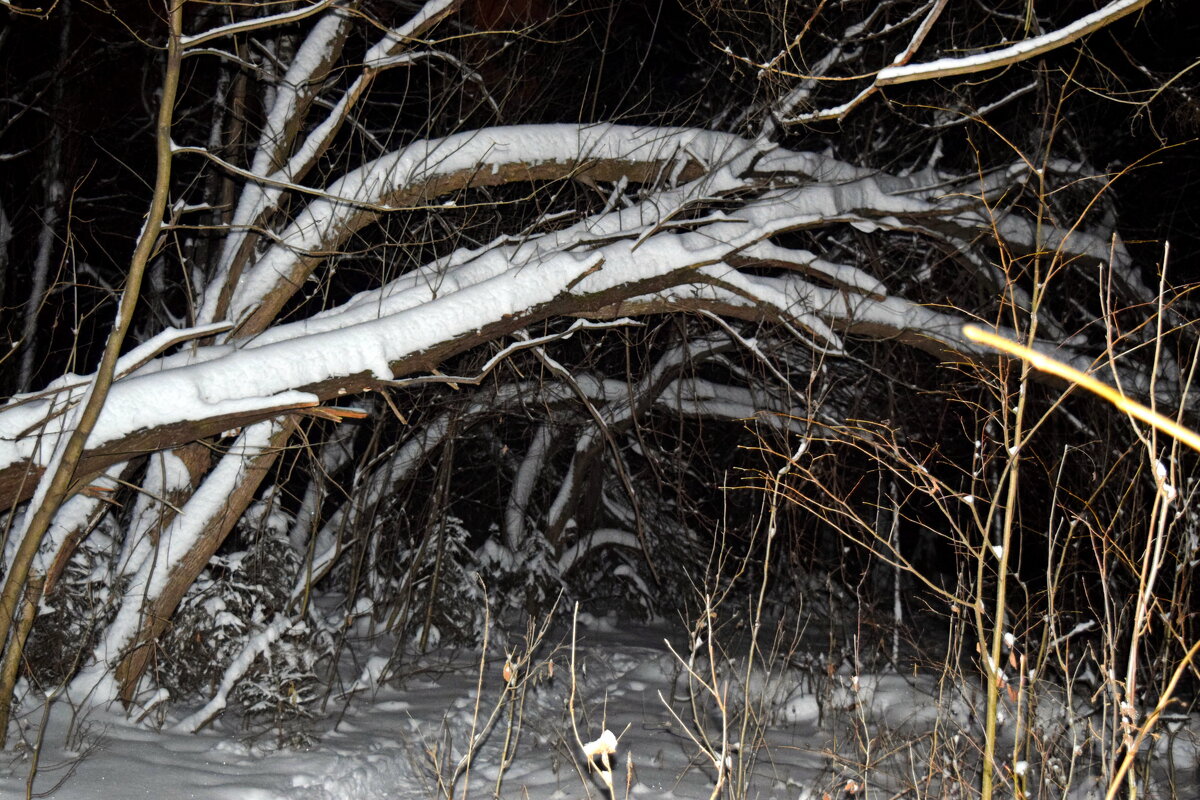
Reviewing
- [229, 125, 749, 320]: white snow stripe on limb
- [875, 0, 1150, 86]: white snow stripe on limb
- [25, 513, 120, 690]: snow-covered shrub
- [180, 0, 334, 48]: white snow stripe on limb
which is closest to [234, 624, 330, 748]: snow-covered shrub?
[25, 513, 120, 690]: snow-covered shrub

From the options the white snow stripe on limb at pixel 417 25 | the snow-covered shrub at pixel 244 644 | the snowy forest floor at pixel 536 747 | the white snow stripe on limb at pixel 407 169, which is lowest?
the snowy forest floor at pixel 536 747

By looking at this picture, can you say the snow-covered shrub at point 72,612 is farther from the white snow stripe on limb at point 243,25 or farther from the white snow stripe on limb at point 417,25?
the white snow stripe on limb at point 417,25

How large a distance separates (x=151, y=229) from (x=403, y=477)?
205 inches

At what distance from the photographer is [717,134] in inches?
240

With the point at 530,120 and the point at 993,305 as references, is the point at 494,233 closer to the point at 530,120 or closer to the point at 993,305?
the point at 530,120

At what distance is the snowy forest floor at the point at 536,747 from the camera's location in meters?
3.81

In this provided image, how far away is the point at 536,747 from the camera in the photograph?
5746mm

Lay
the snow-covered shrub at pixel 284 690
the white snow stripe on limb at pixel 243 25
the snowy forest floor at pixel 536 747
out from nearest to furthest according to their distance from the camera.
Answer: the white snow stripe on limb at pixel 243 25, the snowy forest floor at pixel 536 747, the snow-covered shrub at pixel 284 690

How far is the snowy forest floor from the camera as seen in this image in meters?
3.81

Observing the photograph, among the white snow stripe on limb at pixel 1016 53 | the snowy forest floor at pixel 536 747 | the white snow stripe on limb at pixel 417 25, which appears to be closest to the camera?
the white snow stripe on limb at pixel 1016 53

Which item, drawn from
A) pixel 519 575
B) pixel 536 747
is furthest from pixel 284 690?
pixel 519 575

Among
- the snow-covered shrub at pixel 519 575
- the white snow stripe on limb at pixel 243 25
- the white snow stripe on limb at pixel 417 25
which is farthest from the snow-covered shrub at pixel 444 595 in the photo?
the white snow stripe on limb at pixel 243 25

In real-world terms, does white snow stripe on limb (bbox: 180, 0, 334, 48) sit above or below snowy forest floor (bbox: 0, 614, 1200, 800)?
above

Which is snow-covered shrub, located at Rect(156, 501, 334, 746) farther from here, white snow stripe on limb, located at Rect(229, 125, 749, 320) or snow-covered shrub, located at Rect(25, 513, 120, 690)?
white snow stripe on limb, located at Rect(229, 125, 749, 320)
